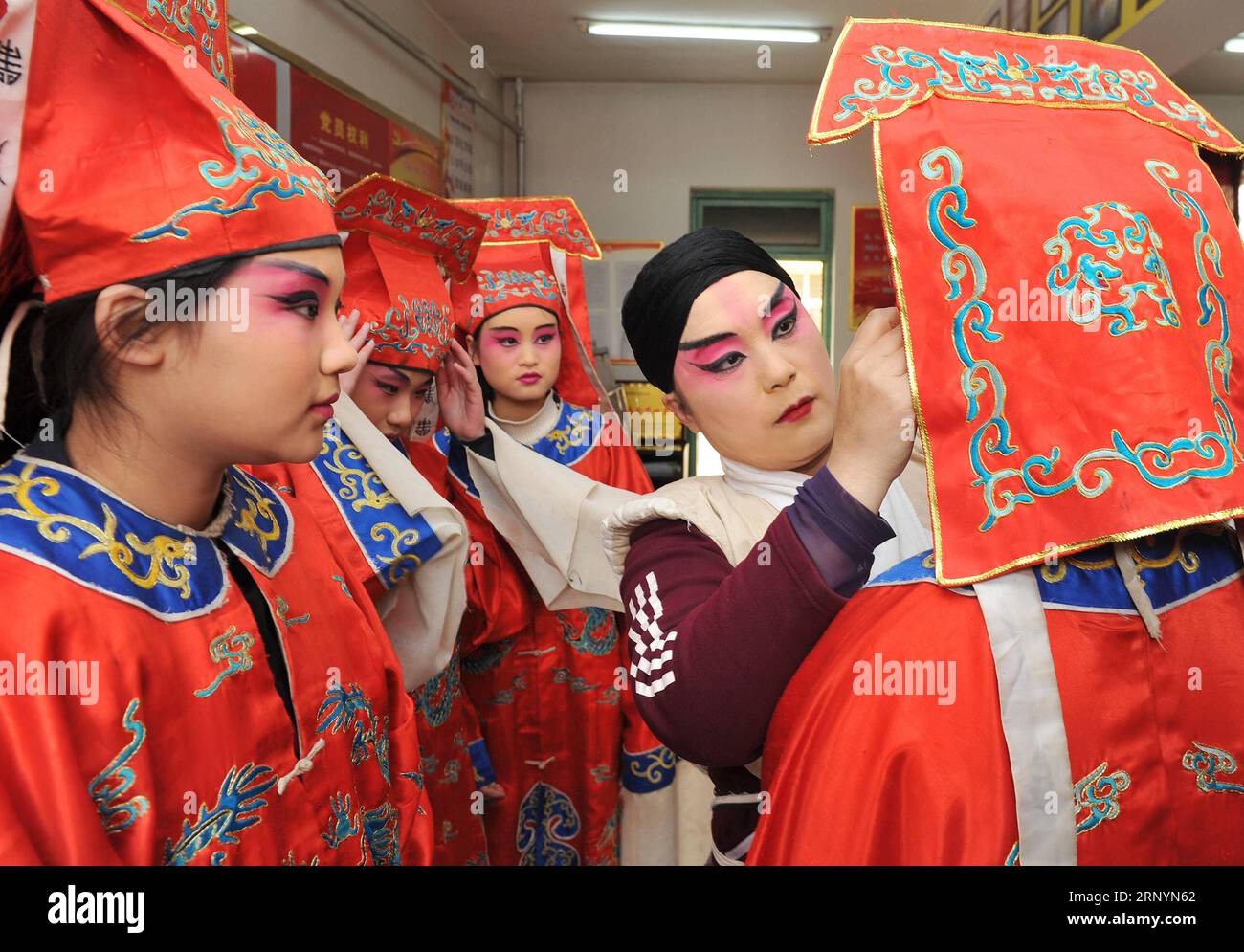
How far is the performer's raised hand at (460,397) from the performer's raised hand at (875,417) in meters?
1.56

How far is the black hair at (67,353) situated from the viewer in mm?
808

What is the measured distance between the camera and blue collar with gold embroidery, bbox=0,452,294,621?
756 mm

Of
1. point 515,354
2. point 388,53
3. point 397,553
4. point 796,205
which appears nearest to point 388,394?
point 397,553

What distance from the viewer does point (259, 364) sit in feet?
2.76

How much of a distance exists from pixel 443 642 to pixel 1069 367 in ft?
3.57

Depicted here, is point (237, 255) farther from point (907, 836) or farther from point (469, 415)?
point (469, 415)

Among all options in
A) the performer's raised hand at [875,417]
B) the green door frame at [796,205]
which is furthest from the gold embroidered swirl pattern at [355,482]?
the green door frame at [796,205]

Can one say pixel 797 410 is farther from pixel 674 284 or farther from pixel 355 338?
pixel 355 338

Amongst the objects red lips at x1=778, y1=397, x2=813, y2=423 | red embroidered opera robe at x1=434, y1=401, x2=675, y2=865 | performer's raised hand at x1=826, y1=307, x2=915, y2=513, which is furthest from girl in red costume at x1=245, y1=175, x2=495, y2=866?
performer's raised hand at x1=826, y1=307, x2=915, y2=513

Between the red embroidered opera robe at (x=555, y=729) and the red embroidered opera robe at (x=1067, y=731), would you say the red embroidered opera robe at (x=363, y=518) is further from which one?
the red embroidered opera robe at (x=1067, y=731)

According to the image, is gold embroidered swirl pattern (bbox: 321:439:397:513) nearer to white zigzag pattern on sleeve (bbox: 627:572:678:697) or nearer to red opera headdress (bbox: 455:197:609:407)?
white zigzag pattern on sleeve (bbox: 627:572:678:697)

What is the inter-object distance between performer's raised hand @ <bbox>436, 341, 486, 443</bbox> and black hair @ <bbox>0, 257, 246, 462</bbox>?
4.56 feet

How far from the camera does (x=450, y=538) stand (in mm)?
1469

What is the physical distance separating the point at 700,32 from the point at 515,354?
9.12 ft
